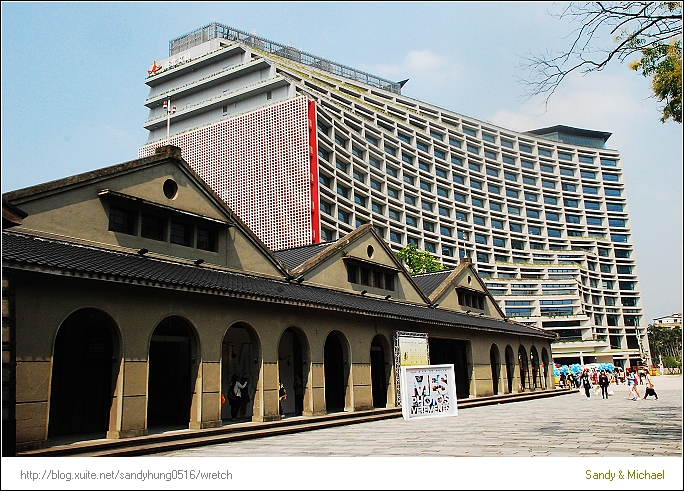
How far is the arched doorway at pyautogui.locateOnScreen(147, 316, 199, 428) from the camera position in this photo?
70.3 feet

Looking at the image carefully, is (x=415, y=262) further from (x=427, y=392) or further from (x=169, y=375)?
(x=169, y=375)

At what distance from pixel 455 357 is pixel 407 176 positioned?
75.1m

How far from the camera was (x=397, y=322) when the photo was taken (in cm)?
2778

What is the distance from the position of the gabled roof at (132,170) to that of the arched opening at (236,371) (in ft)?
10.9

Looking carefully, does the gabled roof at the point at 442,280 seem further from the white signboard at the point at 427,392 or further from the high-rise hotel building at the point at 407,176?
the high-rise hotel building at the point at 407,176

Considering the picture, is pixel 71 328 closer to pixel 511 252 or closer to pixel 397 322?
pixel 397 322

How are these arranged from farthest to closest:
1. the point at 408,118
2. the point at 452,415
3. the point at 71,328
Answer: the point at 408,118, the point at 452,415, the point at 71,328

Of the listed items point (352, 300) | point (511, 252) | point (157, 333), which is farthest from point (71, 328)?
point (511, 252)

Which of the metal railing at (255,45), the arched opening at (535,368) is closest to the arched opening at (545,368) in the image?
the arched opening at (535,368)

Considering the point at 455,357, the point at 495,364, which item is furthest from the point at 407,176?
the point at 455,357

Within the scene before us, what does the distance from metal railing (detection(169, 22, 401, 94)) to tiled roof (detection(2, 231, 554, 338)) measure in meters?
77.7

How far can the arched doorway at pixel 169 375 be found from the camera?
21438mm

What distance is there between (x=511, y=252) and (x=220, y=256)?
112m

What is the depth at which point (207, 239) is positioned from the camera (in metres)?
22.2
